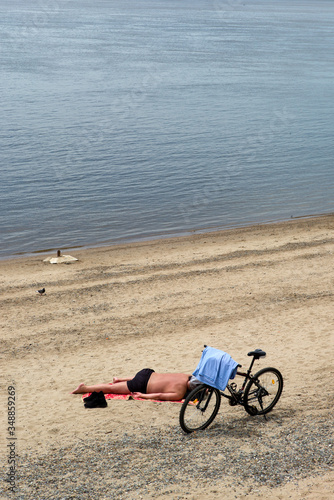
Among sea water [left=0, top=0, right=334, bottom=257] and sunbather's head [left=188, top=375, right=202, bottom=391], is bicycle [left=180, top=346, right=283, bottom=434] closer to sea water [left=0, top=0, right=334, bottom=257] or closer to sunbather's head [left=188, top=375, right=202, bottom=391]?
sunbather's head [left=188, top=375, right=202, bottom=391]

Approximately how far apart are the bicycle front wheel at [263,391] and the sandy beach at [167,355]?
21 cm

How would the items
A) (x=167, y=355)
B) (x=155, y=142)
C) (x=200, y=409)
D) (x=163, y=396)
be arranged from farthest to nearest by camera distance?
1. (x=155, y=142)
2. (x=167, y=355)
3. (x=163, y=396)
4. (x=200, y=409)

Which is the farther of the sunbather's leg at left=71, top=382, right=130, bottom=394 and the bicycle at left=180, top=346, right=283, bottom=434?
the sunbather's leg at left=71, top=382, right=130, bottom=394

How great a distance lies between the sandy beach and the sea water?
3.49 m

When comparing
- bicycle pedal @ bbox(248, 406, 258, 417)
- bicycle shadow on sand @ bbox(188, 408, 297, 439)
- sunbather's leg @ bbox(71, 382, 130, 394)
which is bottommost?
bicycle shadow on sand @ bbox(188, 408, 297, 439)

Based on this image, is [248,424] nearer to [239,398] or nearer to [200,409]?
[239,398]

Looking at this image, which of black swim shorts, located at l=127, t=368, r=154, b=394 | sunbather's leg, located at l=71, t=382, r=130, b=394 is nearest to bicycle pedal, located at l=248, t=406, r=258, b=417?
black swim shorts, located at l=127, t=368, r=154, b=394

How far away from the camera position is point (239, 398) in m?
8.09

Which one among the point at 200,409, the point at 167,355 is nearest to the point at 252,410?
the point at 200,409

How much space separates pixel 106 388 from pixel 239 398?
2.53 meters

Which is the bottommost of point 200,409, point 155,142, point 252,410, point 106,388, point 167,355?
point 252,410

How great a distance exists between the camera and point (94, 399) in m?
9.02

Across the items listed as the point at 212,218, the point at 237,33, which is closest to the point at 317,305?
the point at 212,218

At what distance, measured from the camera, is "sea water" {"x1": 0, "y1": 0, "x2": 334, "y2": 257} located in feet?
79.9
